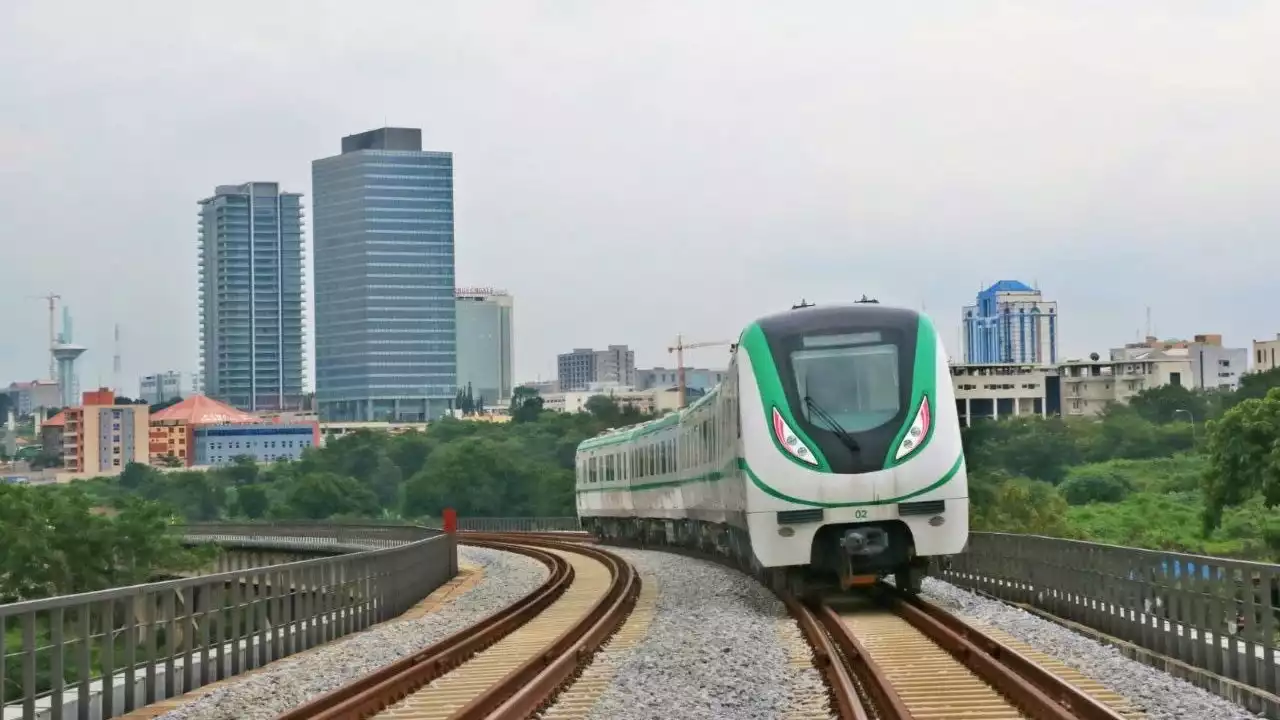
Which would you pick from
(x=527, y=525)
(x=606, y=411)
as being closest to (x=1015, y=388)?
(x=606, y=411)

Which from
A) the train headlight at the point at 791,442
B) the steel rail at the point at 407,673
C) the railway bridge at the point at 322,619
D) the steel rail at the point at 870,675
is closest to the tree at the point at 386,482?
the railway bridge at the point at 322,619

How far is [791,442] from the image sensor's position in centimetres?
1817

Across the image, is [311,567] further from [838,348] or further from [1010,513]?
[1010,513]

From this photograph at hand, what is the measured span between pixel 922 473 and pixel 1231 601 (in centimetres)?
601

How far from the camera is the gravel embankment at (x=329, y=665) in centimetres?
1279

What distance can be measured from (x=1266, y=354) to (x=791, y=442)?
162 meters

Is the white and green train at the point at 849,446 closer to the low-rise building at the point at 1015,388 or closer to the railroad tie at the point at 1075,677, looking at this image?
the railroad tie at the point at 1075,677

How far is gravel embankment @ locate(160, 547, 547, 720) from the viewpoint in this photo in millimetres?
12789

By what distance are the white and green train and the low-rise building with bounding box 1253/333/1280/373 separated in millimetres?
155405

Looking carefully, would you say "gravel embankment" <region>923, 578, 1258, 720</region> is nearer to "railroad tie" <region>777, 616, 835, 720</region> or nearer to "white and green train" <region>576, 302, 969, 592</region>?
"white and green train" <region>576, 302, 969, 592</region>

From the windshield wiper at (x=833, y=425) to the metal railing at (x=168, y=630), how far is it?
210 inches

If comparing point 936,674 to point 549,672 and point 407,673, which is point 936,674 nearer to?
point 549,672

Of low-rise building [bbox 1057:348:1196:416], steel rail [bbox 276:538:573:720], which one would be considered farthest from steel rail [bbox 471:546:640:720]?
low-rise building [bbox 1057:348:1196:416]

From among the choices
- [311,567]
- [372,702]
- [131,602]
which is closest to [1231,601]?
[372,702]
